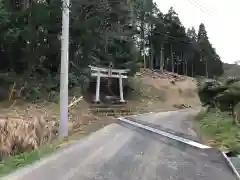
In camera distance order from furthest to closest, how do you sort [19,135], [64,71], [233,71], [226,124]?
[233,71], [226,124], [64,71], [19,135]

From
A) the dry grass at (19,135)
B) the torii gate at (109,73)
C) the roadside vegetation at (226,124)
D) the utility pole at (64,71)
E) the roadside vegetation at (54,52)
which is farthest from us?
the torii gate at (109,73)

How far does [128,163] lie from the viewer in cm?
767

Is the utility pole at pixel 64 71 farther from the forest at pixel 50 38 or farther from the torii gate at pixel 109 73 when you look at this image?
the torii gate at pixel 109 73

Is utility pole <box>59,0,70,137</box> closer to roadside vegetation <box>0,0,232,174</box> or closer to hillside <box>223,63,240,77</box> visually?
roadside vegetation <box>0,0,232,174</box>

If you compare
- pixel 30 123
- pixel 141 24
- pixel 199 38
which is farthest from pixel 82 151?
pixel 199 38

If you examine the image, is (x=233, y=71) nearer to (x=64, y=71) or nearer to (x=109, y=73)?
(x=109, y=73)

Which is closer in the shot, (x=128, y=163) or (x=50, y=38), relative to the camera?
(x=128, y=163)

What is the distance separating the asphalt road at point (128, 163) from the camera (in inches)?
255

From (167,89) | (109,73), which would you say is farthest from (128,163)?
(167,89)

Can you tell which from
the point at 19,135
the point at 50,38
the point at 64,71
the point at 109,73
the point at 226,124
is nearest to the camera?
the point at 19,135

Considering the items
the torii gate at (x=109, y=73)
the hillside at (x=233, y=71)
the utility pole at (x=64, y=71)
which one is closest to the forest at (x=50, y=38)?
the torii gate at (x=109, y=73)

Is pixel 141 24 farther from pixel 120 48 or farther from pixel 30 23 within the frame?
pixel 30 23

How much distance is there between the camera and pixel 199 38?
197ft

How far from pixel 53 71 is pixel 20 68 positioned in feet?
7.45
